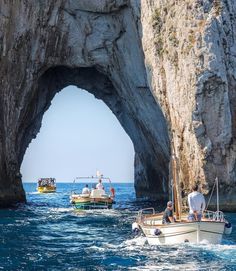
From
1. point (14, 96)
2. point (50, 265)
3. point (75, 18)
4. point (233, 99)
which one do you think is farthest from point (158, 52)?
point (50, 265)

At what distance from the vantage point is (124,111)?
59.0 m

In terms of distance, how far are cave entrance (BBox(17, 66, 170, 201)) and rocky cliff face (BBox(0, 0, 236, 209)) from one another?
11cm

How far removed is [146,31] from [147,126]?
31.1 feet

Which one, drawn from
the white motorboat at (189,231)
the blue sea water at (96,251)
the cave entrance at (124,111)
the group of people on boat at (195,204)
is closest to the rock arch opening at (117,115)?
the cave entrance at (124,111)

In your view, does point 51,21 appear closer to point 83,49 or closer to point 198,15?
point 83,49

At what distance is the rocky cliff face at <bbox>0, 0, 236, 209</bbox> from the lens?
38906 millimetres

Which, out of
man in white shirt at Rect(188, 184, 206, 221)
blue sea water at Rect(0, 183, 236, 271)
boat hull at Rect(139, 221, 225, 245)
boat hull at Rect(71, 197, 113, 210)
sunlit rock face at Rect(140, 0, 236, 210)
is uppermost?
sunlit rock face at Rect(140, 0, 236, 210)

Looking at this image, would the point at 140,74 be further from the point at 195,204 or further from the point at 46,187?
the point at 46,187

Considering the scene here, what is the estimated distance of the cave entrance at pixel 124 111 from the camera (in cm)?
4912

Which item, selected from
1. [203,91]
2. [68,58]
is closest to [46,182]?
[68,58]

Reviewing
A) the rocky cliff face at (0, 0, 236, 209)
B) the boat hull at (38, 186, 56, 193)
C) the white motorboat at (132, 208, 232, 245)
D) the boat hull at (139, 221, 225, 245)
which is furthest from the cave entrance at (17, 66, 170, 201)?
the boat hull at (38, 186, 56, 193)

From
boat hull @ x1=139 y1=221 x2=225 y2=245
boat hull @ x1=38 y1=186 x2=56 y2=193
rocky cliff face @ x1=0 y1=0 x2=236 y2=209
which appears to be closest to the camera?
boat hull @ x1=139 y1=221 x2=225 y2=245

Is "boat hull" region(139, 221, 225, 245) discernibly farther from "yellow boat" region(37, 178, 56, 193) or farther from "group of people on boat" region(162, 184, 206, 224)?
"yellow boat" region(37, 178, 56, 193)

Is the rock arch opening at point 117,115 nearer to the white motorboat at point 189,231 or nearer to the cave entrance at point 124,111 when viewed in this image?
the cave entrance at point 124,111
